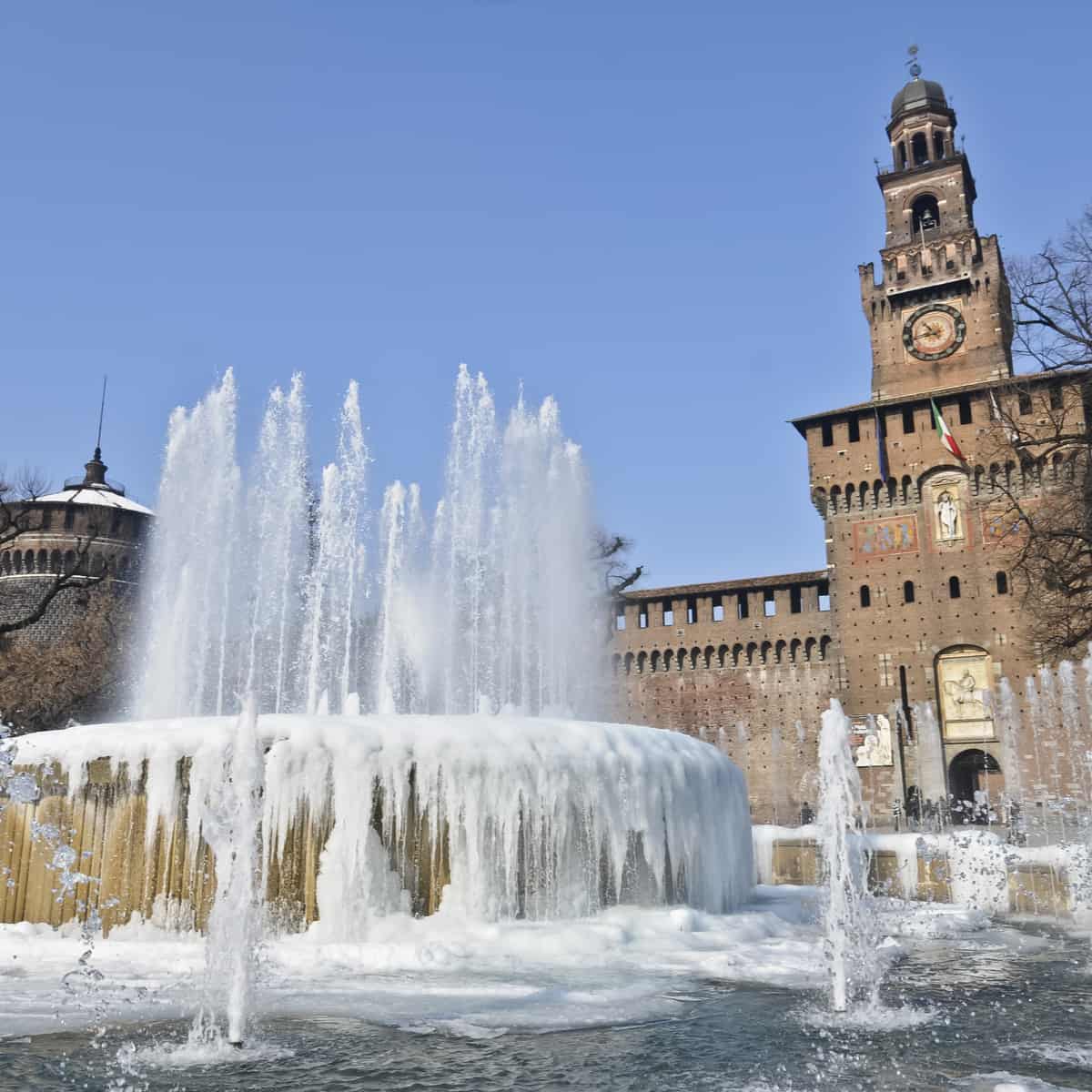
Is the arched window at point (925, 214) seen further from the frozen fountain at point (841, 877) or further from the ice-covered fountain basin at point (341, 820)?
the frozen fountain at point (841, 877)

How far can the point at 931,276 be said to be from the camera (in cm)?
3253

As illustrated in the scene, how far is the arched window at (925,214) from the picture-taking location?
111 feet

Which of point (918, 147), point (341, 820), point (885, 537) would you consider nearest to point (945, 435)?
point (885, 537)

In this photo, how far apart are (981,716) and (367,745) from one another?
2316 centimetres

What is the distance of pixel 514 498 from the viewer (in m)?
20.6

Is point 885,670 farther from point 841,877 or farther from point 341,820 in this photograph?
point 341,820

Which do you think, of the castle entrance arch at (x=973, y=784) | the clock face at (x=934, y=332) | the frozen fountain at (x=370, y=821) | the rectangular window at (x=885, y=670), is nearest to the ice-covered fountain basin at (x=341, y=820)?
the frozen fountain at (x=370, y=821)

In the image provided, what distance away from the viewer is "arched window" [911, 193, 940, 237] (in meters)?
33.8

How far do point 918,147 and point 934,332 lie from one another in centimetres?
748

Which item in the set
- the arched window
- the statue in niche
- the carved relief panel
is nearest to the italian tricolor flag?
the statue in niche

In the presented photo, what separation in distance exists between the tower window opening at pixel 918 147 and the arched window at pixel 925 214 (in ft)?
5.35

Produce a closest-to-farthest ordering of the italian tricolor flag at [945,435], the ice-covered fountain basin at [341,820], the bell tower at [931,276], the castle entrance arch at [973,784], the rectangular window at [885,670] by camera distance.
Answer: the ice-covered fountain basin at [341,820], the castle entrance arch at [973,784], the italian tricolor flag at [945,435], the rectangular window at [885,670], the bell tower at [931,276]

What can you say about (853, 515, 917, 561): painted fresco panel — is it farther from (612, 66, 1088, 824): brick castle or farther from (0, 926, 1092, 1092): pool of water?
(0, 926, 1092, 1092): pool of water

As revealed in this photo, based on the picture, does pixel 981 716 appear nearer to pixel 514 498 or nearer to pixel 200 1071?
pixel 514 498
